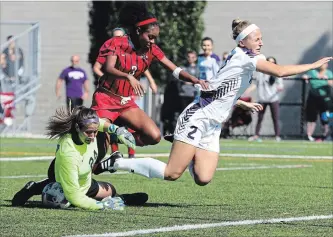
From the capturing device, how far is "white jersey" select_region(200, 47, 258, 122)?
9.28m

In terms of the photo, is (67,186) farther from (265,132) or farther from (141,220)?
(265,132)

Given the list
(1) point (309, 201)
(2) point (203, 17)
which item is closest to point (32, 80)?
(2) point (203, 17)

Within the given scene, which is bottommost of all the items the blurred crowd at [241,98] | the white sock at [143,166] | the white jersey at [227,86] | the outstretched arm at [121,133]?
the blurred crowd at [241,98]

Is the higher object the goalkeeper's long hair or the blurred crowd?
the goalkeeper's long hair

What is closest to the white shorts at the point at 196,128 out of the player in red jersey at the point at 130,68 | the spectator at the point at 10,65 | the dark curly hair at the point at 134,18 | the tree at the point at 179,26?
the player in red jersey at the point at 130,68

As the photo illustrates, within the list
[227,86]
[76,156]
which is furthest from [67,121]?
[227,86]

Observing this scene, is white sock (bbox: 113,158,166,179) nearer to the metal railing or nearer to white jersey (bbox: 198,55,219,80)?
white jersey (bbox: 198,55,219,80)

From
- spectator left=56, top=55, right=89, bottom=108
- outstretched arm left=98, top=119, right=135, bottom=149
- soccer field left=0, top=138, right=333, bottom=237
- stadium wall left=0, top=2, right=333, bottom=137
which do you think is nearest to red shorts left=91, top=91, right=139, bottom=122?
soccer field left=0, top=138, right=333, bottom=237

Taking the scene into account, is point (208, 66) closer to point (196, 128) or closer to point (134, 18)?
point (134, 18)

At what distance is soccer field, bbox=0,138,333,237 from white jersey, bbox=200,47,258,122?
3.04ft

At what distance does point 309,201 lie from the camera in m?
10.3

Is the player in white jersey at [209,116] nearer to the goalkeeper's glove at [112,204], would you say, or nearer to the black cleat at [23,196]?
the goalkeeper's glove at [112,204]

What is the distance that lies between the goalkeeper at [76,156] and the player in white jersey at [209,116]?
41 centimetres

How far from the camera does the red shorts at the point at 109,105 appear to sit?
11.4 metres
